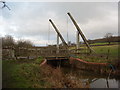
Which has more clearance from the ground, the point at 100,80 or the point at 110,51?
the point at 110,51

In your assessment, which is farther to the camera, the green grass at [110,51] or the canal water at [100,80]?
the green grass at [110,51]

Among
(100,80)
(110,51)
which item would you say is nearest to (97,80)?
(100,80)

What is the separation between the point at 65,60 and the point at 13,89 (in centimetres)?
1722

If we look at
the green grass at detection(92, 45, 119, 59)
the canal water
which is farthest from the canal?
the green grass at detection(92, 45, 119, 59)

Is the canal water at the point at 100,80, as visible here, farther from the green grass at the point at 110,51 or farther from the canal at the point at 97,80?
the green grass at the point at 110,51

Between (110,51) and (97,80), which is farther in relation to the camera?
(110,51)

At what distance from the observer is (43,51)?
814 inches

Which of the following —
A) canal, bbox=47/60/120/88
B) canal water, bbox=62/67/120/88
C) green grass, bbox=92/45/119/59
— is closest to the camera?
canal, bbox=47/60/120/88

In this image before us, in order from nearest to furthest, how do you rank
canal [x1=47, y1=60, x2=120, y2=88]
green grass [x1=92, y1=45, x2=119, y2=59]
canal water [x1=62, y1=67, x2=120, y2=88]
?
1. canal [x1=47, y1=60, x2=120, y2=88]
2. canal water [x1=62, y1=67, x2=120, y2=88]
3. green grass [x1=92, y1=45, x2=119, y2=59]

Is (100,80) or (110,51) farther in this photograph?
(110,51)

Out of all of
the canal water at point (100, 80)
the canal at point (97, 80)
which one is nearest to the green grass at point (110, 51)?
the canal at point (97, 80)

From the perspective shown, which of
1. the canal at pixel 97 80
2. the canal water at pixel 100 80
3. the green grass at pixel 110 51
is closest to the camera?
the canal at pixel 97 80

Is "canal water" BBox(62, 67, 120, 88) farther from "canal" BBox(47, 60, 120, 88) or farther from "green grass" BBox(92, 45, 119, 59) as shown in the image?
"green grass" BBox(92, 45, 119, 59)

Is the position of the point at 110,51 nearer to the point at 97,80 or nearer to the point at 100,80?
the point at 100,80
